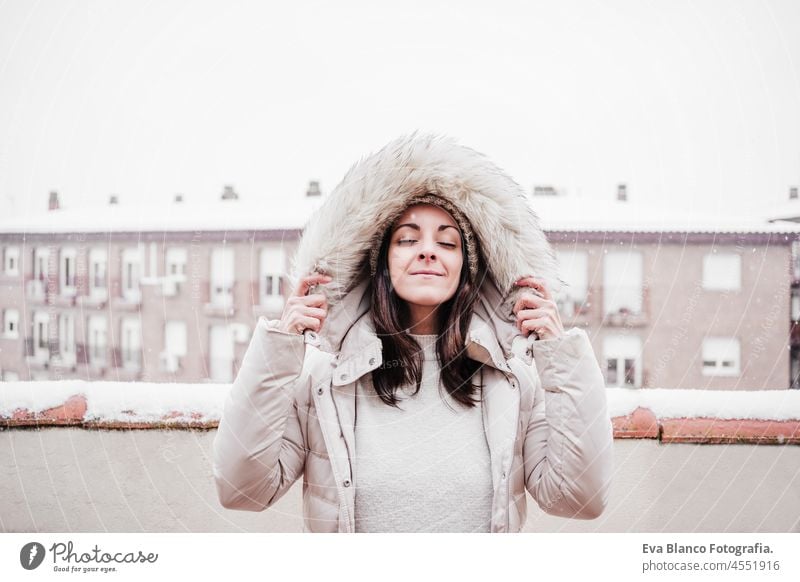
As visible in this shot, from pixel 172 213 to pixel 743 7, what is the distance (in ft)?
3.77

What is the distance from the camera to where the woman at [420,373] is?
29.7 inches

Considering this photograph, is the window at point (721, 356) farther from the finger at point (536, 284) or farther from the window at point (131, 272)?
the window at point (131, 272)

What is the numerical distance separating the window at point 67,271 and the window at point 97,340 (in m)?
0.07

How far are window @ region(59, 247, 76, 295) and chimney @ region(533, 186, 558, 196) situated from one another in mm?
906

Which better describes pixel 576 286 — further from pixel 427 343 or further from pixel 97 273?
pixel 97 273

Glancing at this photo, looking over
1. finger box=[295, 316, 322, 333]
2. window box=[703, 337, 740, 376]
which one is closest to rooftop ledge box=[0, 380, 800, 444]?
window box=[703, 337, 740, 376]

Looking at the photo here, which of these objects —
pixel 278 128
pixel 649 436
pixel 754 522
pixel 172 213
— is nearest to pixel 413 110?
pixel 278 128

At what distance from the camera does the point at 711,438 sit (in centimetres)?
110

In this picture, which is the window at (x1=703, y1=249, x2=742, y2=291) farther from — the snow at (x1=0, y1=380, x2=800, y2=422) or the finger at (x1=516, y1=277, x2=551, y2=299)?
the finger at (x1=516, y1=277, x2=551, y2=299)

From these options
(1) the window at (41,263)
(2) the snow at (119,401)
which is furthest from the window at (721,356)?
(1) the window at (41,263)

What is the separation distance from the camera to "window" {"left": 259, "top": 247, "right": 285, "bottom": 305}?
1301 mm

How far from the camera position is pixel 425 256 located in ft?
2.67
